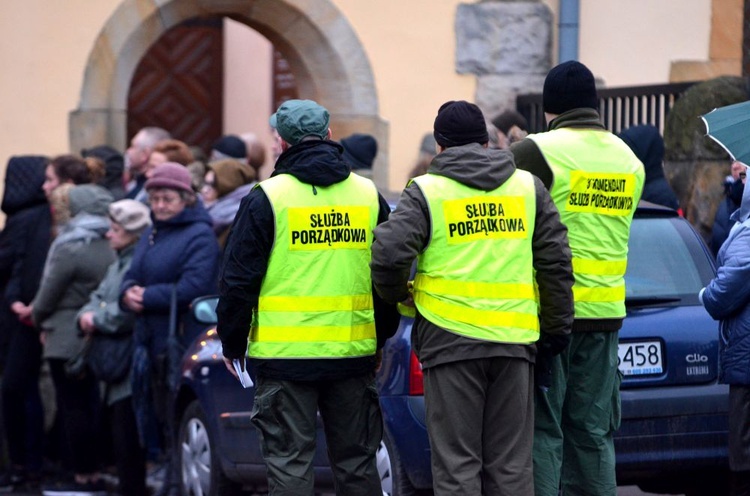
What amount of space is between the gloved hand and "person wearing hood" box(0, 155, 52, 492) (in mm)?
4621

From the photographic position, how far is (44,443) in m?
9.96

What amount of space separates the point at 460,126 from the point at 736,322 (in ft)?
4.97

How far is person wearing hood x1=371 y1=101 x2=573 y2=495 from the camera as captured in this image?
18.0ft

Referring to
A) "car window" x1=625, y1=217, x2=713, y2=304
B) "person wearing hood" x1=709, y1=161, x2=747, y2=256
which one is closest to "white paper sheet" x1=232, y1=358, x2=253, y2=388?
"car window" x1=625, y1=217, x2=713, y2=304

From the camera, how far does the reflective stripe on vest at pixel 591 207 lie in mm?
5938

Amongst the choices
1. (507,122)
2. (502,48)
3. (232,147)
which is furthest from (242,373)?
(502,48)

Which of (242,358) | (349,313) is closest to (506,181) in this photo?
(349,313)

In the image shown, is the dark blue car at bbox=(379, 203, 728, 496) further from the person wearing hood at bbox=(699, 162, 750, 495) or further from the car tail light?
the person wearing hood at bbox=(699, 162, 750, 495)

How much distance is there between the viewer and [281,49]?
1233 centimetres

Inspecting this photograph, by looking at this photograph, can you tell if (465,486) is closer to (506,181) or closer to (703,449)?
(506,181)

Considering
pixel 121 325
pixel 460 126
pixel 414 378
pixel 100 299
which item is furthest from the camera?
pixel 100 299

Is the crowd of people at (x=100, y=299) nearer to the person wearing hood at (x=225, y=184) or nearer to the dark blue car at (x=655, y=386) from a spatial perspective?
the person wearing hood at (x=225, y=184)

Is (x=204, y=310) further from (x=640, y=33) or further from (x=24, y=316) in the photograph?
(x=640, y=33)

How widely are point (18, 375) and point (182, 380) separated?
2.05 metres
